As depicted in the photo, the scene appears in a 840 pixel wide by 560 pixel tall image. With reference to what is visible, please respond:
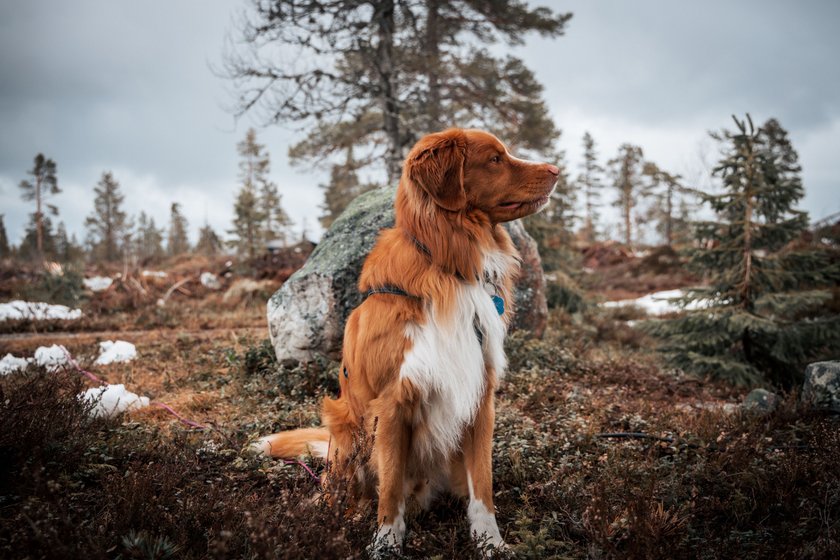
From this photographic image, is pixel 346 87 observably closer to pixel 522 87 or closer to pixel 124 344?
pixel 522 87

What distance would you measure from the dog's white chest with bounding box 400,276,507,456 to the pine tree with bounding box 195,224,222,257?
31673 mm

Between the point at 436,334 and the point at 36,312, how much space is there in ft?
36.8

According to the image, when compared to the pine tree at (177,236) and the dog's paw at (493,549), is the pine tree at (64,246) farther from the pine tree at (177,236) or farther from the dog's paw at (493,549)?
the dog's paw at (493,549)

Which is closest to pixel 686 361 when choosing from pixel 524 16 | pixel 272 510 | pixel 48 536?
pixel 272 510

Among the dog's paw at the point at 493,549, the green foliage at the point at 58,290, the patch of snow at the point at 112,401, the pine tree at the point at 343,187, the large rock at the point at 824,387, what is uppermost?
the pine tree at the point at 343,187

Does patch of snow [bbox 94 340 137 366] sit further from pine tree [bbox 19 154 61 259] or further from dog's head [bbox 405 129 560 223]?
pine tree [bbox 19 154 61 259]

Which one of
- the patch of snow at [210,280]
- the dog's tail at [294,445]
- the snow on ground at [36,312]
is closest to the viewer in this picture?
the dog's tail at [294,445]

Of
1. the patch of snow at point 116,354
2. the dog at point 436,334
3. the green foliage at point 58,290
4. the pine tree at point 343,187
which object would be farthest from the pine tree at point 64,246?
the dog at point 436,334

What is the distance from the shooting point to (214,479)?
3.01 meters

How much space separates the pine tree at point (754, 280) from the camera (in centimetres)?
621

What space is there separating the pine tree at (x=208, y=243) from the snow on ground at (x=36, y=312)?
2166 cm

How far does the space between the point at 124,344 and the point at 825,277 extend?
10184 millimetres

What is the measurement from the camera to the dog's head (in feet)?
8.86

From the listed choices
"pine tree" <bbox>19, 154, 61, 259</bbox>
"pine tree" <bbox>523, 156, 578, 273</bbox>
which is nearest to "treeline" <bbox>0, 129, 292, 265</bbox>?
"pine tree" <bbox>19, 154, 61, 259</bbox>
